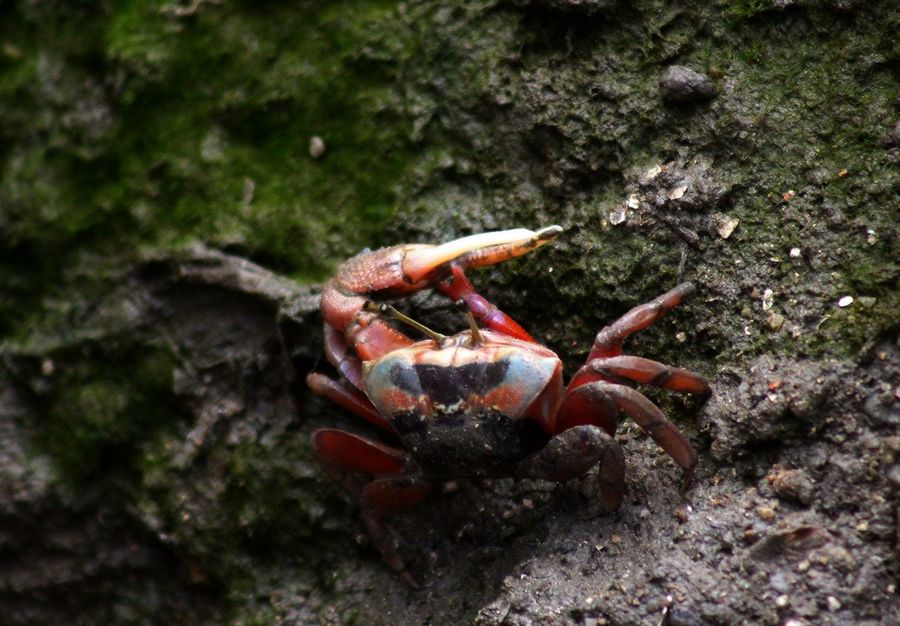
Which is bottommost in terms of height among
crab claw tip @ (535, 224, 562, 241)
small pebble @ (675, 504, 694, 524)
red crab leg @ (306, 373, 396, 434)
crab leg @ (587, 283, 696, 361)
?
small pebble @ (675, 504, 694, 524)

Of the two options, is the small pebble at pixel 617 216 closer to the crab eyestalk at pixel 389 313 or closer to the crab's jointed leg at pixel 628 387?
the crab's jointed leg at pixel 628 387

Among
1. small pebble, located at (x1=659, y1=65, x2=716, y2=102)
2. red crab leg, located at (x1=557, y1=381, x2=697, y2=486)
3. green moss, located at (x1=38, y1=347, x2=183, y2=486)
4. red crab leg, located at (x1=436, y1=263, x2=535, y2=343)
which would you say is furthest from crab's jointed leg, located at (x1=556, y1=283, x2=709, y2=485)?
green moss, located at (x1=38, y1=347, x2=183, y2=486)

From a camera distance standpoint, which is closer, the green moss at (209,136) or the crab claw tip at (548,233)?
the crab claw tip at (548,233)

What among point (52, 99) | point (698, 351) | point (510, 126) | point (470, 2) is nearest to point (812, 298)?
point (698, 351)

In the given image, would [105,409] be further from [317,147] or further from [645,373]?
[645,373]

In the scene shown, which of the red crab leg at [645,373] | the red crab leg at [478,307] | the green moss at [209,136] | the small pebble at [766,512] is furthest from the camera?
the green moss at [209,136]

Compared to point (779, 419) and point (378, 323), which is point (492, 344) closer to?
point (378, 323)

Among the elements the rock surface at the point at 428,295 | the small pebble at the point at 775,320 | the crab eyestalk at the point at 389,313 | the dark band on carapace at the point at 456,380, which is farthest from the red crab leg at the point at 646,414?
the crab eyestalk at the point at 389,313

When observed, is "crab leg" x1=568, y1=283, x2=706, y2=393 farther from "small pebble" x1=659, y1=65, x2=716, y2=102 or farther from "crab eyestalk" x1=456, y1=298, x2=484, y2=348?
"small pebble" x1=659, y1=65, x2=716, y2=102
